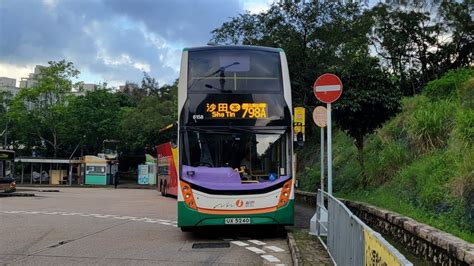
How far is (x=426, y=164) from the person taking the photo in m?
11.1

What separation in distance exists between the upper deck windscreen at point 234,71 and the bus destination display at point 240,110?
337 mm

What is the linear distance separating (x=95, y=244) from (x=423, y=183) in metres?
7.08

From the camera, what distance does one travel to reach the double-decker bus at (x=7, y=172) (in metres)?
28.9

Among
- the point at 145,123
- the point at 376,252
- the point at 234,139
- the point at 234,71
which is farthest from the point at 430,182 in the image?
the point at 145,123

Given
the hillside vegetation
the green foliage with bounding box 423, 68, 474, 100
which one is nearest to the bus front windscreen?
the hillside vegetation

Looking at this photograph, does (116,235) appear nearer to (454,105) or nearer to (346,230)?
(346,230)

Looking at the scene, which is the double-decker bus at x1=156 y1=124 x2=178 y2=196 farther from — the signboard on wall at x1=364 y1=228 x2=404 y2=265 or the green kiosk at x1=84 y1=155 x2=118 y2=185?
the signboard on wall at x1=364 y1=228 x2=404 y2=265

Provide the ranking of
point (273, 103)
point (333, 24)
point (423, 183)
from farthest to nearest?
point (333, 24) < point (273, 103) < point (423, 183)

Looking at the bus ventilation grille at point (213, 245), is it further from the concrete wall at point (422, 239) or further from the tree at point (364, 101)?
the tree at point (364, 101)

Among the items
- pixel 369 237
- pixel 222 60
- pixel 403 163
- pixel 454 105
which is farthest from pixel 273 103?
pixel 369 237

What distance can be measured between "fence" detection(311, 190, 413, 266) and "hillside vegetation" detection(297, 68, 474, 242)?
5.63 ft

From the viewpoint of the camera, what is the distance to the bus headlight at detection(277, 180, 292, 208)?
10769 millimetres

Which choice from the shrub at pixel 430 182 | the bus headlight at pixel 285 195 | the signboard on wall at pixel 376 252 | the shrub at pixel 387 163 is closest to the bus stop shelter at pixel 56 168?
the shrub at pixel 387 163

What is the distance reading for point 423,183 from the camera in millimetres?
10305
